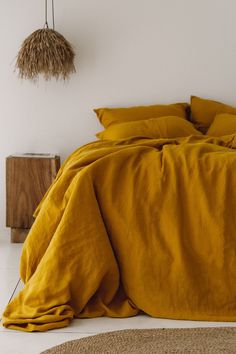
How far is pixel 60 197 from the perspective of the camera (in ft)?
8.94

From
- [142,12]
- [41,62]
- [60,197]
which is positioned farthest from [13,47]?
[60,197]

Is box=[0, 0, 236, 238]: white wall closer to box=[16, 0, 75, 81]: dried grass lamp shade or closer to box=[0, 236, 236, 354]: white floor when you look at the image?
box=[16, 0, 75, 81]: dried grass lamp shade

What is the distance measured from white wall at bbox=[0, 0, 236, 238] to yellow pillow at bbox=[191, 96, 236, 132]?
0.54 feet

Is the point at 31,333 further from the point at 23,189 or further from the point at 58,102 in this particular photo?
the point at 58,102

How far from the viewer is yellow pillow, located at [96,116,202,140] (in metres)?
3.94

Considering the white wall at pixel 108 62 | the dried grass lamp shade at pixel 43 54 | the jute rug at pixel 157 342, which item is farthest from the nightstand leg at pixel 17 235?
the jute rug at pixel 157 342

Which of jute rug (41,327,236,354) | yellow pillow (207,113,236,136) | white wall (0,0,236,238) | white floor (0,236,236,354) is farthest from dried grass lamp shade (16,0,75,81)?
jute rug (41,327,236,354)

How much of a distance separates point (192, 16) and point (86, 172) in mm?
2162

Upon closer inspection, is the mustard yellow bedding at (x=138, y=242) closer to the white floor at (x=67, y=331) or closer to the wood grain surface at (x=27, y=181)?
the white floor at (x=67, y=331)

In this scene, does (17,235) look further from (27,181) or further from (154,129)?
(154,129)

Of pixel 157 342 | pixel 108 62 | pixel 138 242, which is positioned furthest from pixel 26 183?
pixel 157 342

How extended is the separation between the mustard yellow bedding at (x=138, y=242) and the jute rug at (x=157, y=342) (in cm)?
23

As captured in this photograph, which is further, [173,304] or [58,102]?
[58,102]

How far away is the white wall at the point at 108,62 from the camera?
4391 millimetres
